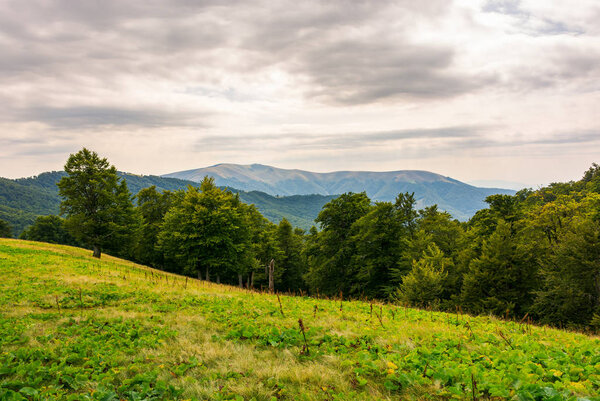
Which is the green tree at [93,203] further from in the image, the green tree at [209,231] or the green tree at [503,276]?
the green tree at [503,276]

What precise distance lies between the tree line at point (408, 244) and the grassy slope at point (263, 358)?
17.8 meters

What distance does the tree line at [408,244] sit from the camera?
23.3m

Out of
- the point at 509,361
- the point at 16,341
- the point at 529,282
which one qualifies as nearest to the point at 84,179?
the point at 16,341

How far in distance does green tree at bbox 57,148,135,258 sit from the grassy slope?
26464 millimetres

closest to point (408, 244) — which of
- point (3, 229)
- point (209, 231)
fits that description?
point (209, 231)

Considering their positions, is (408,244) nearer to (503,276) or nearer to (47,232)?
(503,276)

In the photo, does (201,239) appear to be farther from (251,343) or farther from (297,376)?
(297,376)

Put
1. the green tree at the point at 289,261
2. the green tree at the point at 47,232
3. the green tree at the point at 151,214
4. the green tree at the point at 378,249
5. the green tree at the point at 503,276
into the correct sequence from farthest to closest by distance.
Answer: the green tree at the point at 47,232 < the green tree at the point at 289,261 < the green tree at the point at 151,214 < the green tree at the point at 378,249 < the green tree at the point at 503,276

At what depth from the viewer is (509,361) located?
19.0 feet

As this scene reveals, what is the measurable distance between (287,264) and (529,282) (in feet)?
126

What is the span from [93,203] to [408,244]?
120 ft

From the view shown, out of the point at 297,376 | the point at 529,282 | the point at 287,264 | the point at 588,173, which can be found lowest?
the point at 287,264

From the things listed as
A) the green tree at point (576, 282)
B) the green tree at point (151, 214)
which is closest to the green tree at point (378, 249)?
the green tree at point (576, 282)

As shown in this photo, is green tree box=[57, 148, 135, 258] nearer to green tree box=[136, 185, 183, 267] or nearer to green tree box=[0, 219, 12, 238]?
green tree box=[136, 185, 183, 267]
